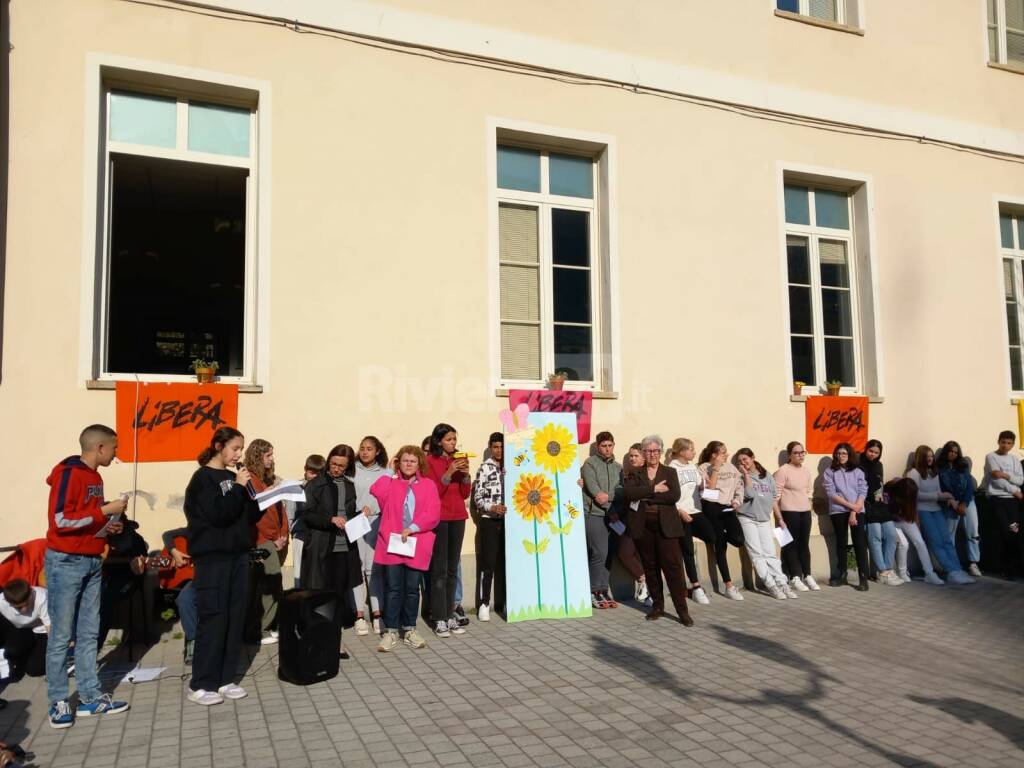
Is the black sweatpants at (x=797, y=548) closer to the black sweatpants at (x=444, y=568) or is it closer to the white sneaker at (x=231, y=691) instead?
the black sweatpants at (x=444, y=568)

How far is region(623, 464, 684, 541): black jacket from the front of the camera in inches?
287

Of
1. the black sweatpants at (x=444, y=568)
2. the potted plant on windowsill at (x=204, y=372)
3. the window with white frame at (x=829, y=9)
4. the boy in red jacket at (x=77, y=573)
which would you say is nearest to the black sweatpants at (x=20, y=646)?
the boy in red jacket at (x=77, y=573)

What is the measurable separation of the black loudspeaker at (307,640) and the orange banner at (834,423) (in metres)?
6.19

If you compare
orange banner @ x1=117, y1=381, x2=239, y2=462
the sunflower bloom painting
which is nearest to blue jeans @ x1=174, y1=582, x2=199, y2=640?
orange banner @ x1=117, y1=381, x2=239, y2=462

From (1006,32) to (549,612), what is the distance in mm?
10620

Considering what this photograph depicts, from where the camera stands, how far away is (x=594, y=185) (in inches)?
353

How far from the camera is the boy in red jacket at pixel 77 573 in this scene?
186 inches

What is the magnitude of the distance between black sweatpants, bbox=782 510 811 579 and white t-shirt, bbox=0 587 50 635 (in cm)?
703

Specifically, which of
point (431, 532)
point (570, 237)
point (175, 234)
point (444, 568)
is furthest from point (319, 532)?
point (175, 234)

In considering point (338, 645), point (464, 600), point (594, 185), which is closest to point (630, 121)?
point (594, 185)

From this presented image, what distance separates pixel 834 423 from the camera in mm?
9500

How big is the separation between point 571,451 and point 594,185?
313 cm

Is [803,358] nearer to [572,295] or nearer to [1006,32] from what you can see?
[572,295]

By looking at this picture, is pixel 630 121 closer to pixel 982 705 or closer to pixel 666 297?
pixel 666 297
